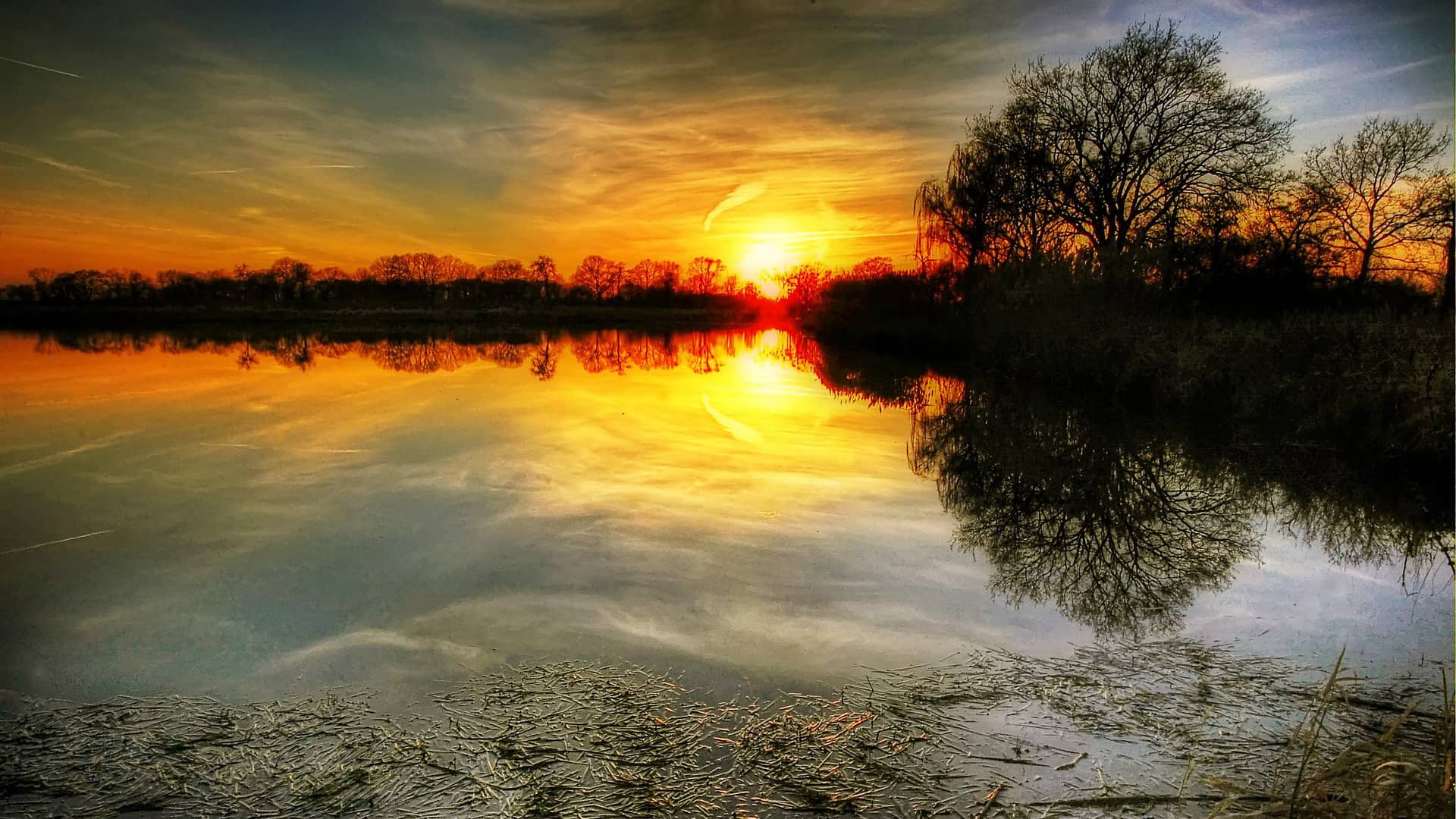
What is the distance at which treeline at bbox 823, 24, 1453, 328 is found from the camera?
14.5 meters

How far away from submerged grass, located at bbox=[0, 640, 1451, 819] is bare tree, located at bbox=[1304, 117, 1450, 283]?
1565 centimetres

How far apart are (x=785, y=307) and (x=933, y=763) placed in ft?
205

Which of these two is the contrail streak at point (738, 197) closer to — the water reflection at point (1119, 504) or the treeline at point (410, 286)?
the water reflection at point (1119, 504)

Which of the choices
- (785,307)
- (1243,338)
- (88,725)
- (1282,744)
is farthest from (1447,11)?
(785,307)

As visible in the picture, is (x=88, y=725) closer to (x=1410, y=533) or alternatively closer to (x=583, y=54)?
(x=1410, y=533)

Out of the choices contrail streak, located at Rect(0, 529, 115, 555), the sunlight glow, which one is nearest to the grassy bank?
contrail streak, located at Rect(0, 529, 115, 555)

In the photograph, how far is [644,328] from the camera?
48.3m

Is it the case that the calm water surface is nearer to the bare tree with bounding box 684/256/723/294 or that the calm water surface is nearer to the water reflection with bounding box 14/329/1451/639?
the water reflection with bounding box 14/329/1451/639

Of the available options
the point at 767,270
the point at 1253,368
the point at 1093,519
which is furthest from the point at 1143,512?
the point at 767,270

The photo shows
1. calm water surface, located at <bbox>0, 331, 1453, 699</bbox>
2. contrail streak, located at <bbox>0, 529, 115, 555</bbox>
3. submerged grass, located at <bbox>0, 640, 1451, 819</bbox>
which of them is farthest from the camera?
contrail streak, located at <bbox>0, 529, 115, 555</bbox>

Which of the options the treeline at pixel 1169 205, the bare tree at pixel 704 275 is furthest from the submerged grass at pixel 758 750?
the bare tree at pixel 704 275

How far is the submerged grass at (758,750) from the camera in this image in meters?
2.55

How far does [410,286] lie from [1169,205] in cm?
5348

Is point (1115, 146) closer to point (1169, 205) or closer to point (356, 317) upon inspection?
point (1169, 205)
